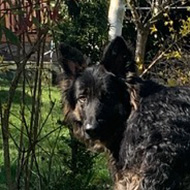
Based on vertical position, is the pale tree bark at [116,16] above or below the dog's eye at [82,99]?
above

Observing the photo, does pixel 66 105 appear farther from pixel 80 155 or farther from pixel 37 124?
pixel 80 155

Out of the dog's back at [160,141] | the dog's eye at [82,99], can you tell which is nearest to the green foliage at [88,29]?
the dog's eye at [82,99]

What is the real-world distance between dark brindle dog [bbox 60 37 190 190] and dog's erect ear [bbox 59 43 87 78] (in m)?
0.01

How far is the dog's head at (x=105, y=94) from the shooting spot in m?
5.05

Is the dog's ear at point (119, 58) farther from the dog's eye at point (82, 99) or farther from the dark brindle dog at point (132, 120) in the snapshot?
the dog's eye at point (82, 99)

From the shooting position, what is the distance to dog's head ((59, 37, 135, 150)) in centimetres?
505

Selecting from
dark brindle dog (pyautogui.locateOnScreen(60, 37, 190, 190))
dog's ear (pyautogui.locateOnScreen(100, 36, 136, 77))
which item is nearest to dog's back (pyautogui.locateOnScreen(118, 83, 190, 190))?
dark brindle dog (pyautogui.locateOnScreen(60, 37, 190, 190))

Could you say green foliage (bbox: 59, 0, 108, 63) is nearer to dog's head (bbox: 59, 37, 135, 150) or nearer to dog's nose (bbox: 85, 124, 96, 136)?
dog's head (bbox: 59, 37, 135, 150)

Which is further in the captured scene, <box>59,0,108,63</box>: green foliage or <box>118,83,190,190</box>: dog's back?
<box>59,0,108,63</box>: green foliage

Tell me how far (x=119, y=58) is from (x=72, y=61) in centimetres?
52

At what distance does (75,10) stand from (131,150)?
2037 mm

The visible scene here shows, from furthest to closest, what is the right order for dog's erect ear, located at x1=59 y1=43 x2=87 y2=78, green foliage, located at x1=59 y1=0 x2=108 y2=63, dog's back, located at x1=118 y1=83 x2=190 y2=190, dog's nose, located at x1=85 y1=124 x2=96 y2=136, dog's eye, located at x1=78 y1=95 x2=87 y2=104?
green foliage, located at x1=59 y1=0 x2=108 y2=63
dog's erect ear, located at x1=59 y1=43 x2=87 y2=78
dog's eye, located at x1=78 y1=95 x2=87 y2=104
dog's nose, located at x1=85 y1=124 x2=96 y2=136
dog's back, located at x1=118 y1=83 x2=190 y2=190

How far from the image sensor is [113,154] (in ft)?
17.6

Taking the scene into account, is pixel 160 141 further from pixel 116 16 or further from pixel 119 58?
pixel 116 16
